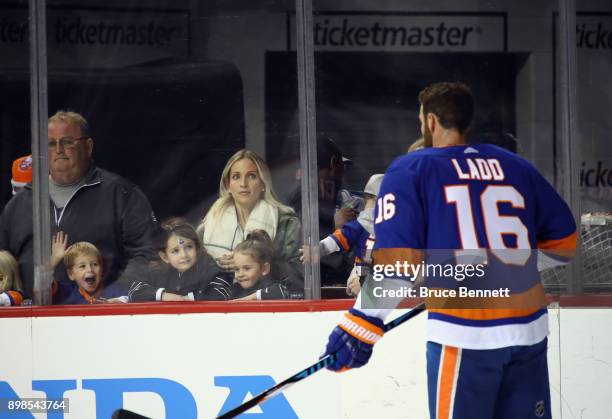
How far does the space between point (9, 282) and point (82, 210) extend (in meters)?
0.43

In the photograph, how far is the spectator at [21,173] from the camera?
4.18 m

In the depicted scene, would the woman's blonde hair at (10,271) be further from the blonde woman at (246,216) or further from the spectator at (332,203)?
the spectator at (332,203)

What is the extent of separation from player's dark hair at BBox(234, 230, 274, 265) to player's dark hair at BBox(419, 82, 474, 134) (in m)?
1.07

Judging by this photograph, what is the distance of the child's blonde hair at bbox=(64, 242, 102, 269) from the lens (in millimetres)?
4184

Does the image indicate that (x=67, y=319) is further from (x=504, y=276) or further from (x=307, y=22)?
(x=504, y=276)

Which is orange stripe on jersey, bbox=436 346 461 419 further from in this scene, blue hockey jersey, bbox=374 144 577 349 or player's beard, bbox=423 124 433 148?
player's beard, bbox=423 124 433 148

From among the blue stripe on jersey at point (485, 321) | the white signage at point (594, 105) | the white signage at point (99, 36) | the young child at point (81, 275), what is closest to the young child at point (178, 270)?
the young child at point (81, 275)

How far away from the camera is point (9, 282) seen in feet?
13.7

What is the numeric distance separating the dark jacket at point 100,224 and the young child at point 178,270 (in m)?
Result: 0.06

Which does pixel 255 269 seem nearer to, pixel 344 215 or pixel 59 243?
pixel 344 215

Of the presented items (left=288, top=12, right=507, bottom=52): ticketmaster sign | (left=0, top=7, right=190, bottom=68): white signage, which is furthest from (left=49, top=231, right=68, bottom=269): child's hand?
(left=288, top=12, right=507, bottom=52): ticketmaster sign

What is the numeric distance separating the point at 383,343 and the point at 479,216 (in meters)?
1.11

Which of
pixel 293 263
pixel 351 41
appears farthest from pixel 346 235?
pixel 351 41

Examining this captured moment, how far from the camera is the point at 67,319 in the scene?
4.07 metres
